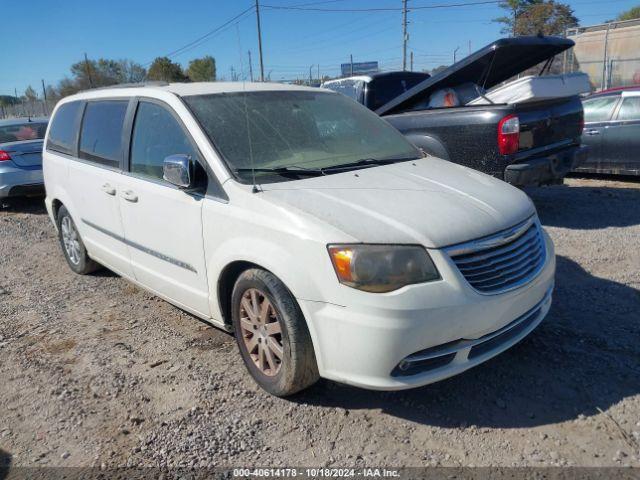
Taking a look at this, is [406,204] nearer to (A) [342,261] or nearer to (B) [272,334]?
(A) [342,261]

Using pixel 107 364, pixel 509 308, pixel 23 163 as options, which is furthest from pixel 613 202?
pixel 23 163

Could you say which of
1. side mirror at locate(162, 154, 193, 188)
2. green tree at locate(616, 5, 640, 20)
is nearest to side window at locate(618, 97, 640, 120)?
side mirror at locate(162, 154, 193, 188)

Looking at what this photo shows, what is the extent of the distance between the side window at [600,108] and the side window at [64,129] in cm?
742

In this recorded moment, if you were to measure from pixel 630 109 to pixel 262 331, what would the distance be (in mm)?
7499

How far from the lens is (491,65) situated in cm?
686

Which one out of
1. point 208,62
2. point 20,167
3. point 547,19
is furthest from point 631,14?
point 20,167

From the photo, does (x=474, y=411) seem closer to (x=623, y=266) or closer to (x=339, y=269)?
(x=339, y=269)

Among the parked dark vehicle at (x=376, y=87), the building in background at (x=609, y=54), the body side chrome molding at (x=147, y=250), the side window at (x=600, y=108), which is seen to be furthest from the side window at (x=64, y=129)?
the building in background at (x=609, y=54)

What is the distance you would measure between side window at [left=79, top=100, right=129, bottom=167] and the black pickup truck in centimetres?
354

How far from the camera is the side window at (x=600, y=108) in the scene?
8.38m

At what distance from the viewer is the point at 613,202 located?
7.25 m

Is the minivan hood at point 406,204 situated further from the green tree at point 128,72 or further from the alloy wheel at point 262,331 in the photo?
the green tree at point 128,72

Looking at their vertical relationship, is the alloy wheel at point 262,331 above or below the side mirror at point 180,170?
below

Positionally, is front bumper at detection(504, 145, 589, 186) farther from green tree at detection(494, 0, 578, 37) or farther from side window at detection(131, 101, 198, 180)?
green tree at detection(494, 0, 578, 37)
